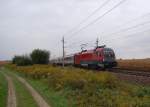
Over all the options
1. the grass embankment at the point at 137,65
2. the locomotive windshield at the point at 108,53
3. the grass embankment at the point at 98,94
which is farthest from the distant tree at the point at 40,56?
the grass embankment at the point at 98,94

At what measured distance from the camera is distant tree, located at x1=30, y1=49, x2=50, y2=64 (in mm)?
102812

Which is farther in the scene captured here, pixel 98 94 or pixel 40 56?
pixel 40 56

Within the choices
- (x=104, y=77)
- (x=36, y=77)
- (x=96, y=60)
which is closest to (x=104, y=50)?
(x=96, y=60)

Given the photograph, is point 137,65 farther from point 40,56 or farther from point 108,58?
point 40,56

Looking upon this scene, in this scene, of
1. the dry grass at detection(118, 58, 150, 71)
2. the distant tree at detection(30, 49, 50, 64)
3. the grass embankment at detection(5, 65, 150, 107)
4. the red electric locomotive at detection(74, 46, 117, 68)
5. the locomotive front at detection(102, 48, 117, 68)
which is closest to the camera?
the grass embankment at detection(5, 65, 150, 107)

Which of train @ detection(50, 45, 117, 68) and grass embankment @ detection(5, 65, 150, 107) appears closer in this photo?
grass embankment @ detection(5, 65, 150, 107)

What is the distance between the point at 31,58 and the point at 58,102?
84.9 metres

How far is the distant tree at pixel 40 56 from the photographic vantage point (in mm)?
102812

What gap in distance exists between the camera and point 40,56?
103875mm

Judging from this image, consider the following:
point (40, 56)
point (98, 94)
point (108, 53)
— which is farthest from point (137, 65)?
point (40, 56)

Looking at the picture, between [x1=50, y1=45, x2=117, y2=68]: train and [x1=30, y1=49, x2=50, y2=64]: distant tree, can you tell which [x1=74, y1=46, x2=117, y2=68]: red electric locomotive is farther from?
[x1=30, y1=49, x2=50, y2=64]: distant tree

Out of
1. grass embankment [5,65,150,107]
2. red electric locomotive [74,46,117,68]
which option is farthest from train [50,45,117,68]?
grass embankment [5,65,150,107]

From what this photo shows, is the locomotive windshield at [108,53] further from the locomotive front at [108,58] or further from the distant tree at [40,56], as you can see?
the distant tree at [40,56]

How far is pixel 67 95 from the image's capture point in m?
24.8
